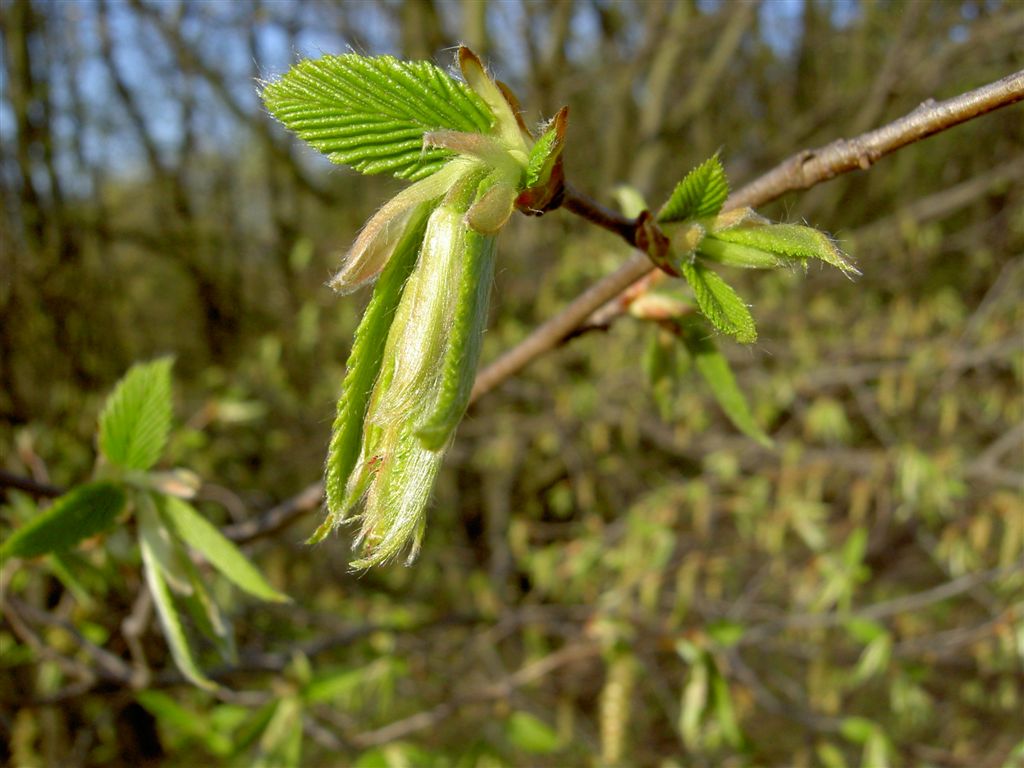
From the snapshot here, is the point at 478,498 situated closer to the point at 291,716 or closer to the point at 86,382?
the point at 86,382

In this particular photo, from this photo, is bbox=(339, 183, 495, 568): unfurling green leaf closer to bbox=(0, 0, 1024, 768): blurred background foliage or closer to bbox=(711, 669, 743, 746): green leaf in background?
bbox=(711, 669, 743, 746): green leaf in background

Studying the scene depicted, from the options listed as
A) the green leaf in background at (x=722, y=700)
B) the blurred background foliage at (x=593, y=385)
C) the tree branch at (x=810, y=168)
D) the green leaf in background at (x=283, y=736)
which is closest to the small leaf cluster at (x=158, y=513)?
the tree branch at (x=810, y=168)

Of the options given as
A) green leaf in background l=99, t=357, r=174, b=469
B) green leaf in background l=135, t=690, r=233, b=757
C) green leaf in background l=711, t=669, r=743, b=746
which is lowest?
green leaf in background l=711, t=669, r=743, b=746

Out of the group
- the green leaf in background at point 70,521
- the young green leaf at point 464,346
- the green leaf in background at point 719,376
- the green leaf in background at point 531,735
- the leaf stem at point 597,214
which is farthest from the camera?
the green leaf in background at point 531,735

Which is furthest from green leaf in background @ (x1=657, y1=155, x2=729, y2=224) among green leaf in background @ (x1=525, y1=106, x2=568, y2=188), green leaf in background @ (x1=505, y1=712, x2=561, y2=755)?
green leaf in background @ (x1=505, y1=712, x2=561, y2=755)

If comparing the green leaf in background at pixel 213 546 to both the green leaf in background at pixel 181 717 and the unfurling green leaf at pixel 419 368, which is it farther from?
the green leaf in background at pixel 181 717
